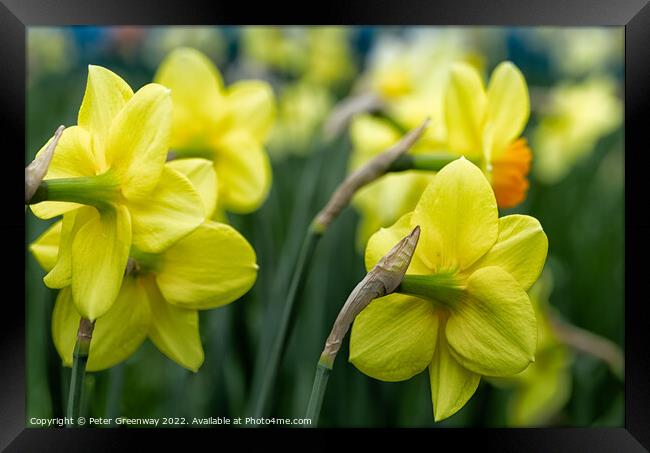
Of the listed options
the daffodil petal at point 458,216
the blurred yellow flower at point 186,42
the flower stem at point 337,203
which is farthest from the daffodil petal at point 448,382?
the blurred yellow flower at point 186,42

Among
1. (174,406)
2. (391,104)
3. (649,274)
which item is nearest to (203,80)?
(391,104)

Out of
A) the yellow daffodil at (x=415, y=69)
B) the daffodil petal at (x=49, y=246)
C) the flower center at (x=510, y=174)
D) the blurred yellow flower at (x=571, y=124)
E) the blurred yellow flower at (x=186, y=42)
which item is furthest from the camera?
the blurred yellow flower at (x=186, y=42)

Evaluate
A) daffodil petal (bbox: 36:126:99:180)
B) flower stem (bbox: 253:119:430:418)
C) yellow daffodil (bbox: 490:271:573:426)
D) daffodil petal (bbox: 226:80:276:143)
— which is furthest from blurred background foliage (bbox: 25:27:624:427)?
daffodil petal (bbox: 36:126:99:180)

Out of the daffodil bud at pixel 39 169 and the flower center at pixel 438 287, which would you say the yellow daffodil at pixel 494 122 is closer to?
the flower center at pixel 438 287

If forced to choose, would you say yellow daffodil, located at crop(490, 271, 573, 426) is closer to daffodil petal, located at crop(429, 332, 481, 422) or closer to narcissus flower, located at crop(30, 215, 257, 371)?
daffodil petal, located at crop(429, 332, 481, 422)

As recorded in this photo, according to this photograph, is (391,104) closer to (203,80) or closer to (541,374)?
(203,80)
